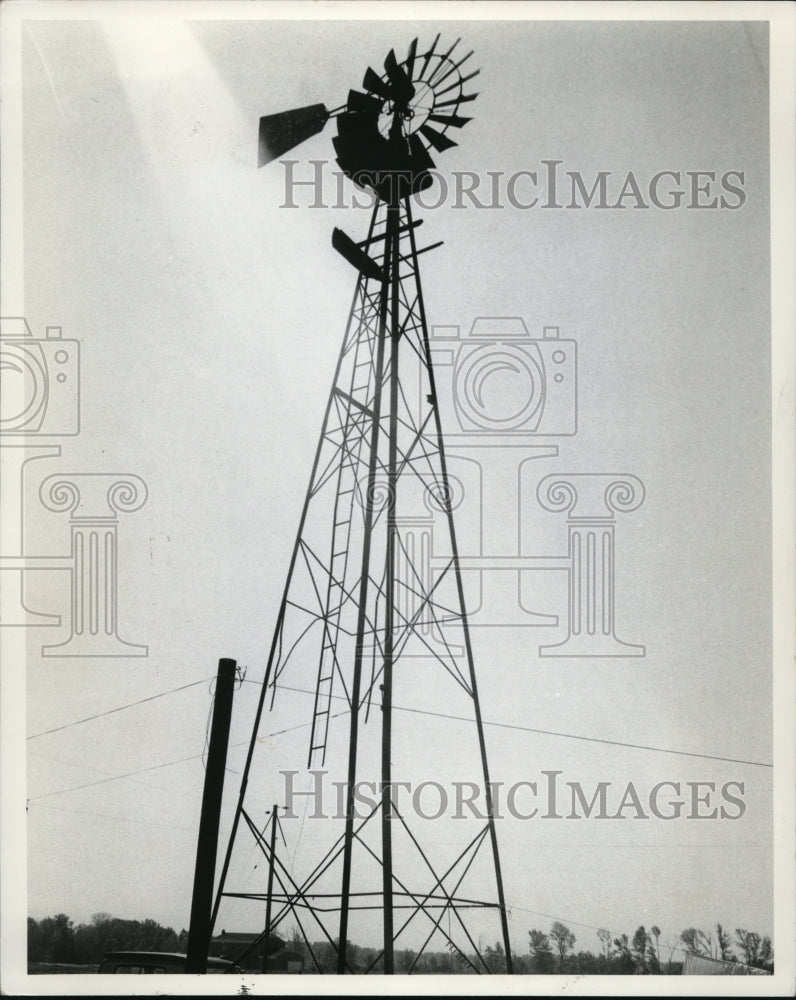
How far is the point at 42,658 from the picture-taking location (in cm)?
361

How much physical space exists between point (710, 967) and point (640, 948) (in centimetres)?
27

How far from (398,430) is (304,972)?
6.97ft

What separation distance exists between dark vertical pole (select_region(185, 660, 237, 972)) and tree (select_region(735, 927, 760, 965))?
2.05 m

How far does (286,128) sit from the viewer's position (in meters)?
3.64

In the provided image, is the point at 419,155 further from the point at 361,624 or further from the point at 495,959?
the point at 495,959

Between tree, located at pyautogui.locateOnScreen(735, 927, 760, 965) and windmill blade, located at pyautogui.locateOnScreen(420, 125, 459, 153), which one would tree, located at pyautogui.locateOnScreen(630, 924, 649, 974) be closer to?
tree, located at pyautogui.locateOnScreen(735, 927, 760, 965)

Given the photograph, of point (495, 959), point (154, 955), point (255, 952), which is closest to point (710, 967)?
point (495, 959)

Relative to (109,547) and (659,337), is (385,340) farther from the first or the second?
(109,547)

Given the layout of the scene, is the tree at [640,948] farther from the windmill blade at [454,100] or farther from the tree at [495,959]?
the windmill blade at [454,100]

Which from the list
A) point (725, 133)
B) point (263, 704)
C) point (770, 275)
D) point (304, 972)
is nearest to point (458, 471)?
point (263, 704)
